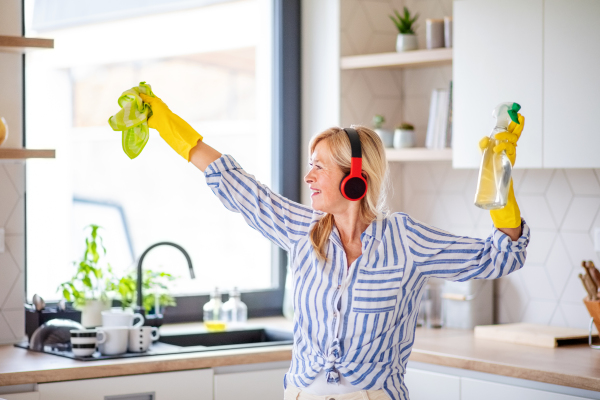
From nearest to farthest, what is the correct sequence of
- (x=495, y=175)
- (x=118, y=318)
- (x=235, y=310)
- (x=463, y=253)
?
1. (x=495, y=175)
2. (x=463, y=253)
3. (x=118, y=318)
4. (x=235, y=310)

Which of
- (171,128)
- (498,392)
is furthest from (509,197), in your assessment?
(498,392)

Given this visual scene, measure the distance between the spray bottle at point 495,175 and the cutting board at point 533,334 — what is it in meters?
1.35

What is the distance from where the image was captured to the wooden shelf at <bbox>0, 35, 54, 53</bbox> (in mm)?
2781

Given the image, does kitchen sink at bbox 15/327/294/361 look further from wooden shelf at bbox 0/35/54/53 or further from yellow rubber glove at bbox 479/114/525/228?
yellow rubber glove at bbox 479/114/525/228

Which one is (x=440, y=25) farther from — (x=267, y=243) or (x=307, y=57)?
(x=267, y=243)

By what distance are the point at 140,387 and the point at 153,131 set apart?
1.33 meters

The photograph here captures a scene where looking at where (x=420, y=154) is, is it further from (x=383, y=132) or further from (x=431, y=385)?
(x=431, y=385)

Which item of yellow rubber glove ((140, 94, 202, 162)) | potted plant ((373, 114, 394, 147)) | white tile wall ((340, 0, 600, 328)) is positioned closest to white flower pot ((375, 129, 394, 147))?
potted plant ((373, 114, 394, 147))

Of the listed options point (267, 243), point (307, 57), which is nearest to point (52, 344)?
point (267, 243)

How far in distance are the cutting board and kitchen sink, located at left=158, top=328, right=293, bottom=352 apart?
0.77m

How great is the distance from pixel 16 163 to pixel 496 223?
2.03 m

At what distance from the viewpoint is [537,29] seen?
2852 mm

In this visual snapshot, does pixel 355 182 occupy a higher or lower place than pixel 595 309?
higher

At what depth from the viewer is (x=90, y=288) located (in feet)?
10.1
